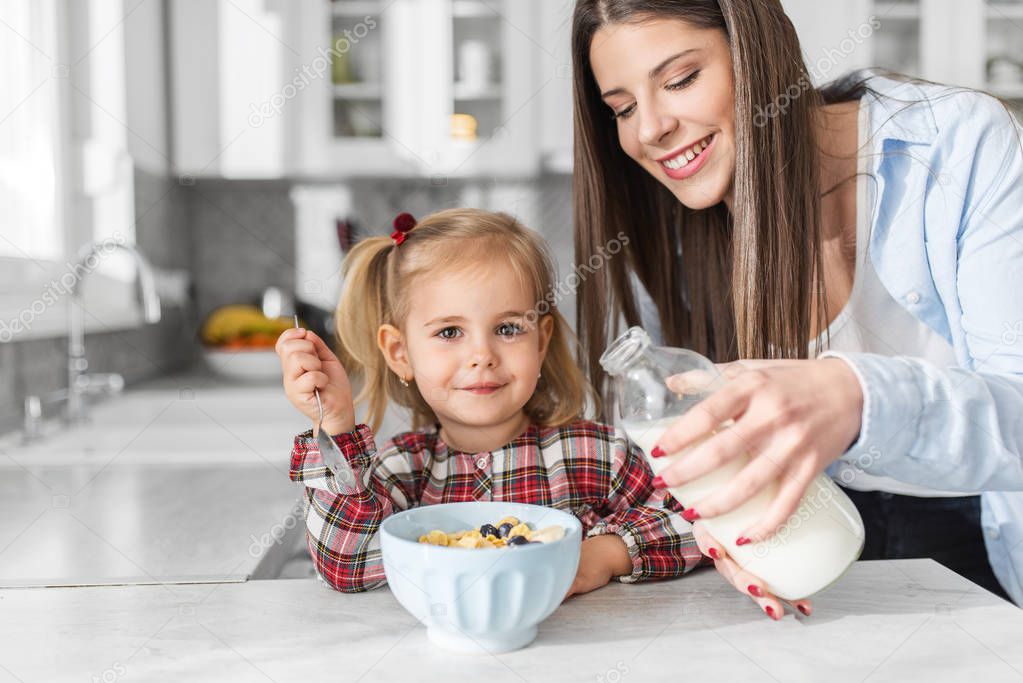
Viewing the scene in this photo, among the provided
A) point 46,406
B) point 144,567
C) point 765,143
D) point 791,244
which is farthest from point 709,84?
point 46,406

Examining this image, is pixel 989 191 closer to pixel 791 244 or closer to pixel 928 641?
pixel 791 244

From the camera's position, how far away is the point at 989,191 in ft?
3.32

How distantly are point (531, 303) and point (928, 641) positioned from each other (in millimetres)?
548

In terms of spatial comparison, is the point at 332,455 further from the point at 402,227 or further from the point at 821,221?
the point at 821,221

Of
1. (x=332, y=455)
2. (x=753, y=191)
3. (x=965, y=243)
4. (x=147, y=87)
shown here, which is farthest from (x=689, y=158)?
(x=147, y=87)

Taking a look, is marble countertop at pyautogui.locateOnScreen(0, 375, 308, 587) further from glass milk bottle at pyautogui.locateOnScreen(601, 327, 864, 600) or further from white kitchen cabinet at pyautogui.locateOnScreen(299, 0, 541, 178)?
white kitchen cabinet at pyautogui.locateOnScreen(299, 0, 541, 178)

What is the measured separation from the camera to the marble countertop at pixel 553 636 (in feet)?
2.11
